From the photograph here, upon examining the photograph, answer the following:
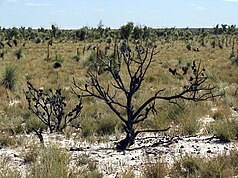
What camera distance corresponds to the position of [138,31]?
46.8 m

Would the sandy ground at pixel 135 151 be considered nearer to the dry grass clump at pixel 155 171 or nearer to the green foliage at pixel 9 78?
the dry grass clump at pixel 155 171

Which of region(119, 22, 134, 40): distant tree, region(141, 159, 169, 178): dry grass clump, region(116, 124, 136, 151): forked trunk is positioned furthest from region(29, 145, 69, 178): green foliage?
region(119, 22, 134, 40): distant tree

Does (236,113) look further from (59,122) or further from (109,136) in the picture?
(59,122)

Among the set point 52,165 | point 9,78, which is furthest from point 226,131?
point 9,78

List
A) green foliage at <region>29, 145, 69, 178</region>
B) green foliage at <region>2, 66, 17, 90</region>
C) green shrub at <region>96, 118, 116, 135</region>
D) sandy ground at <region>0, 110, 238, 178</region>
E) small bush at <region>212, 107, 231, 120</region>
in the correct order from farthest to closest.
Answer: green foliage at <region>2, 66, 17, 90</region> < small bush at <region>212, 107, 231, 120</region> < green shrub at <region>96, 118, 116, 135</region> < sandy ground at <region>0, 110, 238, 178</region> < green foliage at <region>29, 145, 69, 178</region>

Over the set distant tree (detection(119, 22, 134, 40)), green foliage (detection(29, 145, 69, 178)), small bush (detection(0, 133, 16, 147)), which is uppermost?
distant tree (detection(119, 22, 134, 40))

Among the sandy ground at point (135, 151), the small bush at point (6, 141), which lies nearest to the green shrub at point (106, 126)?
the sandy ground at point (135, 151)

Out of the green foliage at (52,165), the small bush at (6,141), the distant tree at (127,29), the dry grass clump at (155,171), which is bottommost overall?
the small bush at (6,141)

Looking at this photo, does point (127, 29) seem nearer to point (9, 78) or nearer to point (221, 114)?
point (9, 78)

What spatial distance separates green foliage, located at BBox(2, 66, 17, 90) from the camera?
47.6 feet

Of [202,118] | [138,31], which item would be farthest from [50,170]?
[138,31]

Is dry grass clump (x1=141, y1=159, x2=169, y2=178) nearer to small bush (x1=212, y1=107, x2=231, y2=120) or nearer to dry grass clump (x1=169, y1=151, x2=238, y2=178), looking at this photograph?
dry grass clump (x1=169, y1=151, x2=238, y2=178)

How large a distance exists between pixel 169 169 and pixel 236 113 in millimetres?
5416

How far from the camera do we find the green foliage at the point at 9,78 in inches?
571
